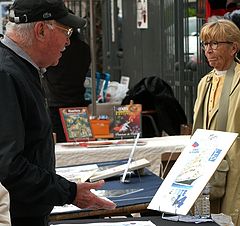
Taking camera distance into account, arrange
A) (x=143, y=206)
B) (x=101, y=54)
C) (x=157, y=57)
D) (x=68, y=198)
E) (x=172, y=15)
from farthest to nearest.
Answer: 1. (x=101, y=54)
2. (x=157, y=57)
3. (x=172, y=15)
4. (x=143, y=206)
5. (x=68, y=198)

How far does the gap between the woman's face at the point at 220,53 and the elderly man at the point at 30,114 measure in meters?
1.86

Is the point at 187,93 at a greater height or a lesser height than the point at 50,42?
lesser

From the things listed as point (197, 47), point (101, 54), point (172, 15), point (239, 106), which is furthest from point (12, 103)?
point (101, 54)

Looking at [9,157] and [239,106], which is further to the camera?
[239,106]

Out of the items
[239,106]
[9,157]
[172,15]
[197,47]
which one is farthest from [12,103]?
[172,15]

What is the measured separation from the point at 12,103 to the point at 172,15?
A: 21.7 ft

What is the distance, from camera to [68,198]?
3170 mm

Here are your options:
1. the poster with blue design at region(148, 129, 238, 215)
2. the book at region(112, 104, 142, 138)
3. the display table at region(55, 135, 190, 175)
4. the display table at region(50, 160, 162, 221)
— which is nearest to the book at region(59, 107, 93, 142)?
the book at region(112, 104, 142, 138)

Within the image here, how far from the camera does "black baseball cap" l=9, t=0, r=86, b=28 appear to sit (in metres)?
3.15

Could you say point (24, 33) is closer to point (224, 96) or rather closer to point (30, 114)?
point (30, 114)

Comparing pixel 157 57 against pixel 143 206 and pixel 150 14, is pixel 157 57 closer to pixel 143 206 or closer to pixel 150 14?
pixel 150 14

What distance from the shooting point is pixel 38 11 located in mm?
3156

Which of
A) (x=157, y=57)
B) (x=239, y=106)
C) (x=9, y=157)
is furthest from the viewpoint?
(x=157, y=57)

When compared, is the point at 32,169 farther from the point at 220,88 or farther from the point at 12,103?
the point at 220,88
